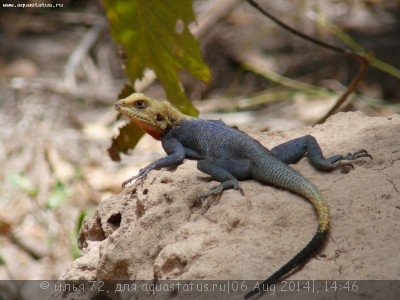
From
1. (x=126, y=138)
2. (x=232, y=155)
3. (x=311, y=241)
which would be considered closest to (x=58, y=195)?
(x=126, y=138)

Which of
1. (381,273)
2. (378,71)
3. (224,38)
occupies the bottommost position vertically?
(378,71)

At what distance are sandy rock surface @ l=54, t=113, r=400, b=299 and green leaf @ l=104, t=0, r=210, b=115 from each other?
79 cm

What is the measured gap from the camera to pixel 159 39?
4.43 m

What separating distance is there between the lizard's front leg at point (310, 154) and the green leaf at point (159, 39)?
96 cm

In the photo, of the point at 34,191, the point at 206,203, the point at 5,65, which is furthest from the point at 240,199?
the point at 5,65

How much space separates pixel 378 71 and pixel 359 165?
480cm

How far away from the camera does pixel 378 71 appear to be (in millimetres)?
8133

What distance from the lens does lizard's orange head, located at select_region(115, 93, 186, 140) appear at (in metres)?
4.18

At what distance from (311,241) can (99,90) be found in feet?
17.9

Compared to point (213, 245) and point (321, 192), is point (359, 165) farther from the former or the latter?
point (213, 245)

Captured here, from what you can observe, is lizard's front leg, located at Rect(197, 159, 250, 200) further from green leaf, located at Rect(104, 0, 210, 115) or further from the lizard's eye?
green leaf, located at Rect(104, 0, 210, 115)

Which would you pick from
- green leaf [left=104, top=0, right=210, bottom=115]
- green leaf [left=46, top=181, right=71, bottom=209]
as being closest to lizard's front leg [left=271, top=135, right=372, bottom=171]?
green leaf [left=104, top=0, right=210, bottom=115]

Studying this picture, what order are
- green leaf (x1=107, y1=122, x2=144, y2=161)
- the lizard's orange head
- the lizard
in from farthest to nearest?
green leaf (x1=107, y1=122, x2=144, y2=161) → the lizard's orange head → the lizard

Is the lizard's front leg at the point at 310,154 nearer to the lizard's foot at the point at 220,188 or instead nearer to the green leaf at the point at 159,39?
the lizard's foot at the point at 220,188
